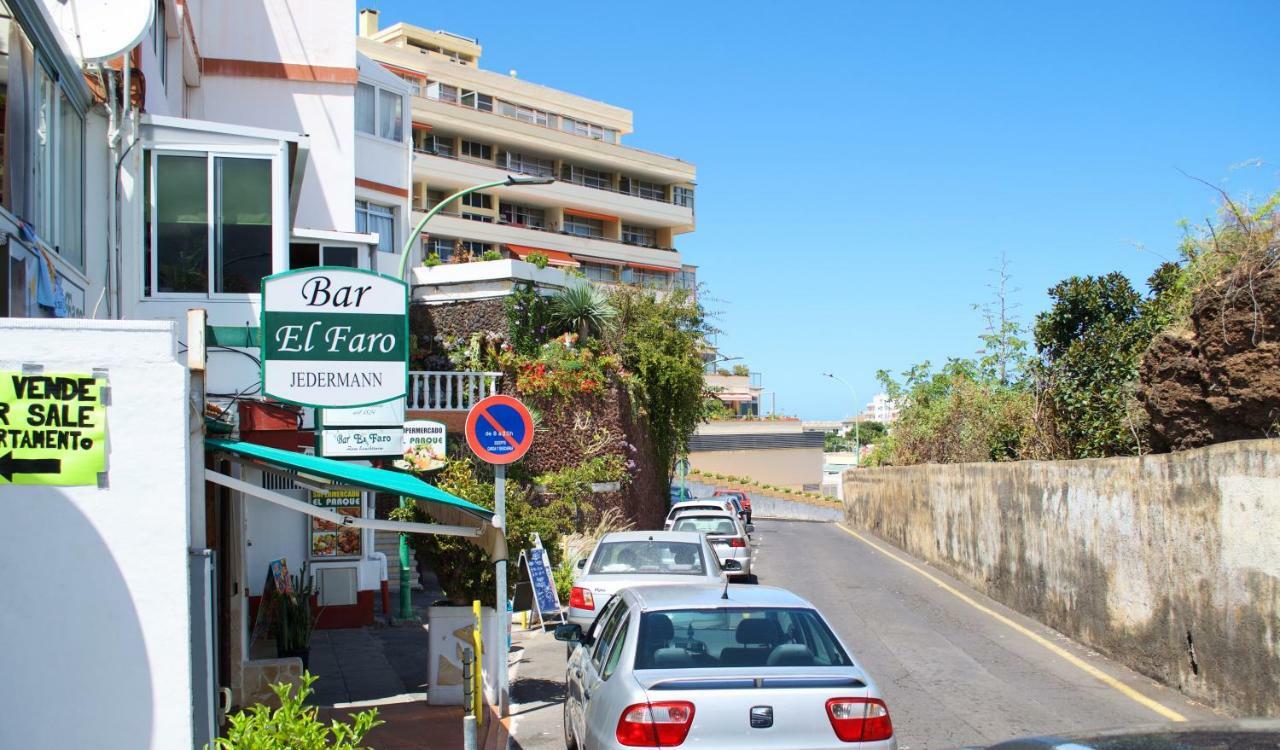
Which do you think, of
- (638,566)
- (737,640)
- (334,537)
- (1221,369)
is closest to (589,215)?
(334,537)

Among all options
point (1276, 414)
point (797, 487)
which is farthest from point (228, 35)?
point (797, 487)

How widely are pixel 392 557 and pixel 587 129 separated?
4839 cm

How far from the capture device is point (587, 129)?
65.2 m

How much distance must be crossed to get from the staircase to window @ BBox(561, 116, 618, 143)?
45.1 m

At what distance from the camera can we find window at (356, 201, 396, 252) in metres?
28.9

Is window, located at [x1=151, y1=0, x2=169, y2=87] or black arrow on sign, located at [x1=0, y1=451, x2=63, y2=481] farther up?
window, located at [x1=151, y1=0, x2=169, y2=87]

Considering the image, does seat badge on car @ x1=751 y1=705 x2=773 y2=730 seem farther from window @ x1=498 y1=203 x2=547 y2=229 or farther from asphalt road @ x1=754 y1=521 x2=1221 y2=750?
window @ x1=498 y1=203 x2=547 y2=229

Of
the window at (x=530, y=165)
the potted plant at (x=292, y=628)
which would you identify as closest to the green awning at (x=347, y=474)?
the potted plant at (x=292, y=628)

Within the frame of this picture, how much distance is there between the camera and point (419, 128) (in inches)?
2014

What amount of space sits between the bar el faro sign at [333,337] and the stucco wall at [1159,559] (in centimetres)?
759

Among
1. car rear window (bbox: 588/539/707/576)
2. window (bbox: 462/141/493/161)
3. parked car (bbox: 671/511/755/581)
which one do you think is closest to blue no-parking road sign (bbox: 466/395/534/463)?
car rear window (bbox: 588/539/707/576)

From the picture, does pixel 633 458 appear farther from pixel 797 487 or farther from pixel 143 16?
pixel 797 487

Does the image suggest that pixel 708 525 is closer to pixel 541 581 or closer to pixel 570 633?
pixel 541 581

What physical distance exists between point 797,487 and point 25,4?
70.3m
